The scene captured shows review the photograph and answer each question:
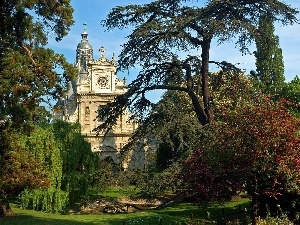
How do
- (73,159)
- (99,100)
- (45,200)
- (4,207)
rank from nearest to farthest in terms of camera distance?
(4,207), (45,200), (73,159), (99,100)

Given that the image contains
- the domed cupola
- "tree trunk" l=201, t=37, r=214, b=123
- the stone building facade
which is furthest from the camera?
the domed cupola

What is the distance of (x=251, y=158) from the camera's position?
11352 millimetres

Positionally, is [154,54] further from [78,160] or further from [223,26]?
[78,160]

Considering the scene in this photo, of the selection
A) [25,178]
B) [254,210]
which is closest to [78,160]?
[25,178]

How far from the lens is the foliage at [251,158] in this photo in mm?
11352

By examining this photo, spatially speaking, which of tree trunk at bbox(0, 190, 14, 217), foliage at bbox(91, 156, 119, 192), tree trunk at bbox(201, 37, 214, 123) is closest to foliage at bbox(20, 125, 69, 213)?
foliage at bbox(91, 156, 119, 192)

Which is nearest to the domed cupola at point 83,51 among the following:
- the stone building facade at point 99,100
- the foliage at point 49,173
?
the stone building facade at point 99,100

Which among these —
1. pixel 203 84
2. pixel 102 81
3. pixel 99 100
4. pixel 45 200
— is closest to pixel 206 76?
pixel 203 84

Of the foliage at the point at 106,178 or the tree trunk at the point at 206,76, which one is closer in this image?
the foliage at the point at 106,178

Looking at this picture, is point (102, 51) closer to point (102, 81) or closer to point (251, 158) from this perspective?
point (102, 81)

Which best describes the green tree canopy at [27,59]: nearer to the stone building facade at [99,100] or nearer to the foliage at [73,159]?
the foliage at [73,159]

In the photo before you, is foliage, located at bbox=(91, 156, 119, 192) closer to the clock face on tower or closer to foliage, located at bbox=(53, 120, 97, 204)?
foliage, located at bbox=(53, 120, 97, 204)

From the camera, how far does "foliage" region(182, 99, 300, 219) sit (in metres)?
11.4

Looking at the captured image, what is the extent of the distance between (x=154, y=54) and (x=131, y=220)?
7983mm
